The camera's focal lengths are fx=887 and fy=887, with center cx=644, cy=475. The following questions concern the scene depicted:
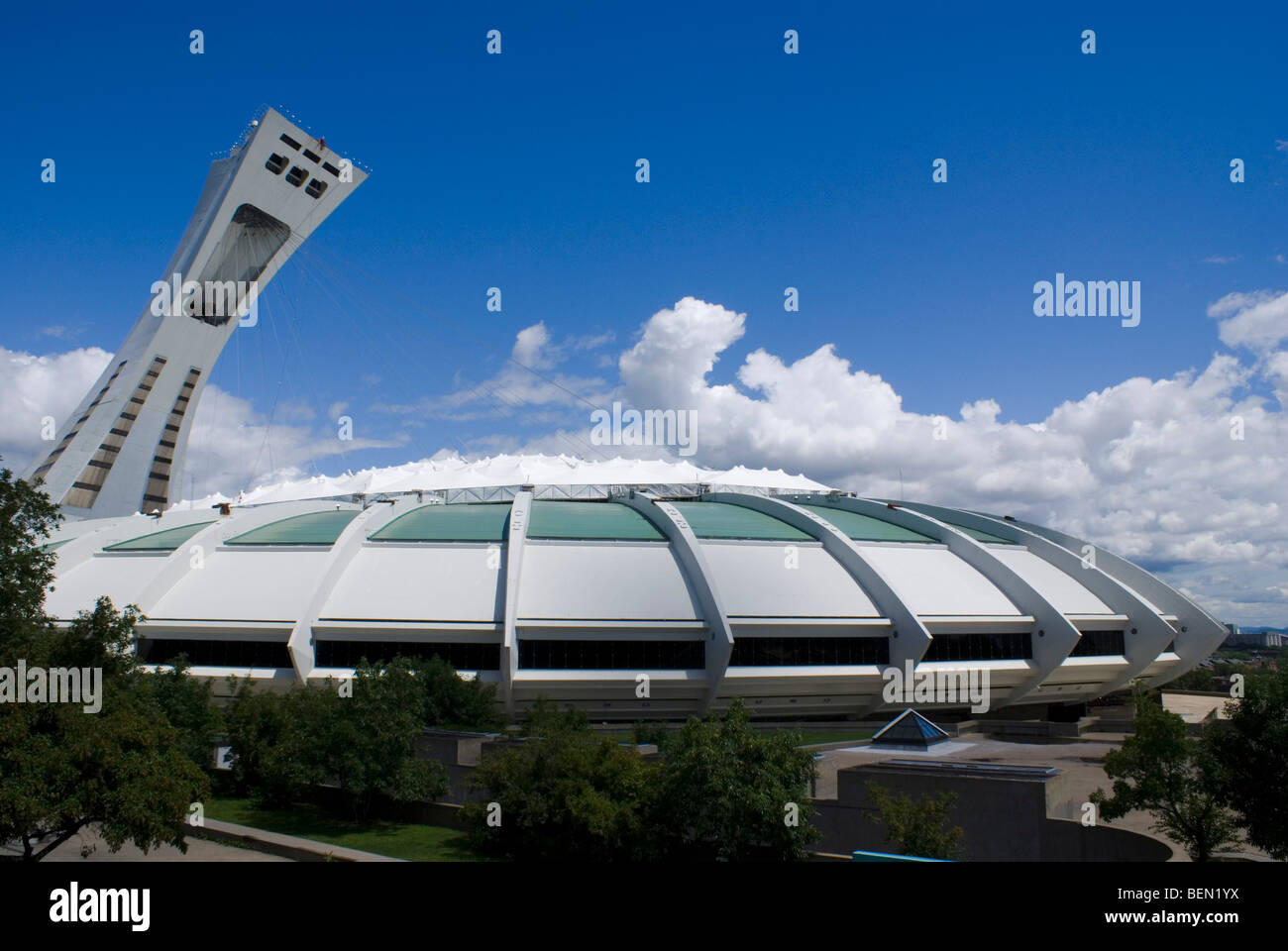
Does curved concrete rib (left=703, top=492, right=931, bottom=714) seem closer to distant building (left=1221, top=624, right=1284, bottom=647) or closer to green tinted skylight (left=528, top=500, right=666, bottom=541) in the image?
green tinted skylight (left=528, top=500, right=666, bottom=541)

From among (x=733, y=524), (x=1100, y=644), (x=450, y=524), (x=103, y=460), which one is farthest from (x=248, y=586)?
(x=1100, y=644)

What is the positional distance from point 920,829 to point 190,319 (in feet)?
173

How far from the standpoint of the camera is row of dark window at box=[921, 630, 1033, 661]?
34938 millimetres

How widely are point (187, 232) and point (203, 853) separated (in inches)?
1928

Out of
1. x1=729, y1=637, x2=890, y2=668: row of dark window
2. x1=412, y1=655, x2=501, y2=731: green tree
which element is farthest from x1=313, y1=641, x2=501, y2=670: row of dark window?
x1=729, y1=637, x2=890, y2=668: row of dark window

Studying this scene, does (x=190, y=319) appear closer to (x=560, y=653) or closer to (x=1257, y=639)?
(x=560, y=653)

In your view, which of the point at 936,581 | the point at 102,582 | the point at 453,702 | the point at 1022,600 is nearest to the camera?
the point at 453,702

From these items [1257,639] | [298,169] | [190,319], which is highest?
[298,169]

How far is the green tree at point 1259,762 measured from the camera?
48.0ft

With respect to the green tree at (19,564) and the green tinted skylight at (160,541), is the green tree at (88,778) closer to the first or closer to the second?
the green tree at (19,564)

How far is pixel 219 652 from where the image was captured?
32906mm

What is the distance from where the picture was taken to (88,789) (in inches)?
526
